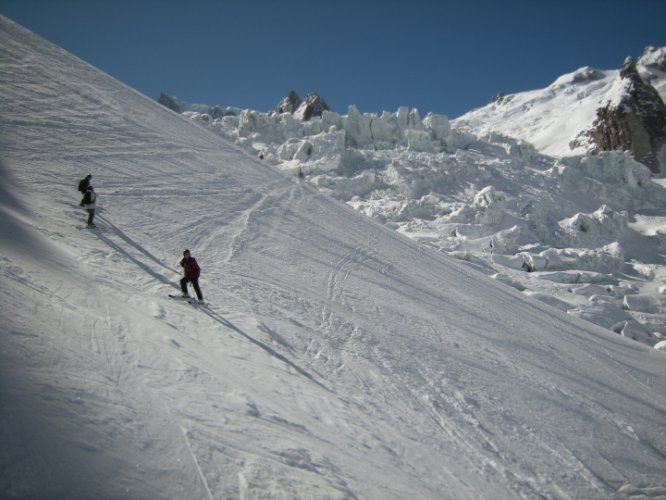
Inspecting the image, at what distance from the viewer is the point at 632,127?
58625 mm

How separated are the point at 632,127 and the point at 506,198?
141 feet

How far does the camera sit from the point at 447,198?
38250 mm

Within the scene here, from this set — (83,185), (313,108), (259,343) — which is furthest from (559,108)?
(259,343)

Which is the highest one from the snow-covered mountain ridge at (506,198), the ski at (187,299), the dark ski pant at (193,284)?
the snow-covered mountain ridge at (506,198)

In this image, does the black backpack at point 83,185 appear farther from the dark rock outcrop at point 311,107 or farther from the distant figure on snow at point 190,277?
the dark rock outcrop at point 311,107

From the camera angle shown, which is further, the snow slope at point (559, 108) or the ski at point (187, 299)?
the snow slope at point (559, 108)

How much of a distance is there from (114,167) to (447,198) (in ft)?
104

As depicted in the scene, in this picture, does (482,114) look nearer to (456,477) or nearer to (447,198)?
(447,198)

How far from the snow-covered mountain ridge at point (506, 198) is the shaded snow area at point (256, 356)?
11.5 metres

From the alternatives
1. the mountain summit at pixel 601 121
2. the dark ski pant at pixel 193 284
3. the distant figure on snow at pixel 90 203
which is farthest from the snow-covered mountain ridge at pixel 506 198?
the distant figure on snow at pixel 90 203

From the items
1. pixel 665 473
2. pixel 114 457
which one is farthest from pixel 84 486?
pixel 665 473

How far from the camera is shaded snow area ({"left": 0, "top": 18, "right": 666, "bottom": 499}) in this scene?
335 centimetres

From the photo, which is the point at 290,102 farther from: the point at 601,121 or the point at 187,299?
the point at 187,299

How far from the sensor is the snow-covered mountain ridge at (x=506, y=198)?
25.0 metres
